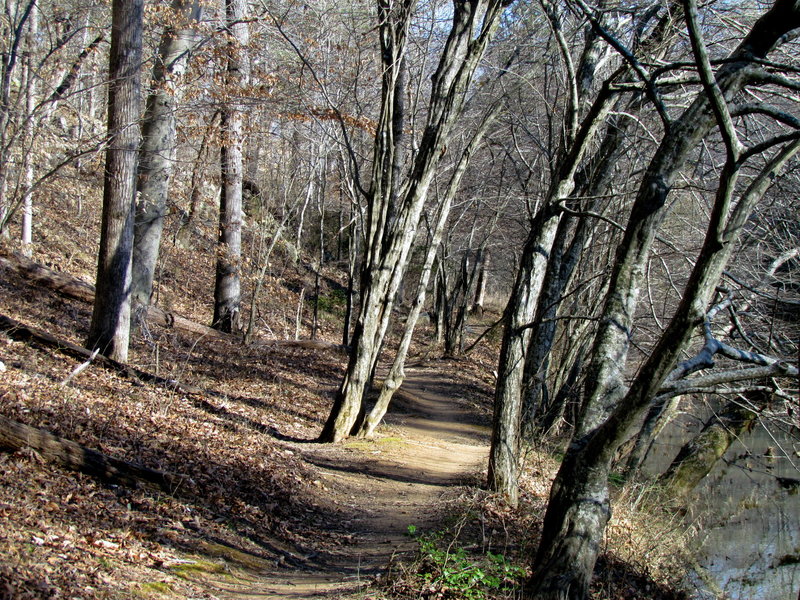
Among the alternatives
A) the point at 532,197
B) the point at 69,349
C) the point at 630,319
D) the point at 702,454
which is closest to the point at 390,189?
the point at 69,349

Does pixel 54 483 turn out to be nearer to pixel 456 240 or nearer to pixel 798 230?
pixel 798 230

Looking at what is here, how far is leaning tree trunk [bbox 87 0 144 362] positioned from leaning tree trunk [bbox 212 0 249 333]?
17.8ft

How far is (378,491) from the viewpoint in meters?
7.72

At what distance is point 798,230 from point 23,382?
1048 centimetres

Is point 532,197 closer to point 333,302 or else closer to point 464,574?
point 333,302

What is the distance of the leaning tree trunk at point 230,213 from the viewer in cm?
1533

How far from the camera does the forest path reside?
483 centimetres

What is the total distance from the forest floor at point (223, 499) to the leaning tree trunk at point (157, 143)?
1.84m

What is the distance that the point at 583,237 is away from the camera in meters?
11.3

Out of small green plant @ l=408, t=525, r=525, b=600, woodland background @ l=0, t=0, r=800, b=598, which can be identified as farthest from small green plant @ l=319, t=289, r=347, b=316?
small green plant @ l=408, t=525, r=525, b=600

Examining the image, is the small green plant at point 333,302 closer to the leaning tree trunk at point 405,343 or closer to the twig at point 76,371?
the leaning tree trunk at point 405,343

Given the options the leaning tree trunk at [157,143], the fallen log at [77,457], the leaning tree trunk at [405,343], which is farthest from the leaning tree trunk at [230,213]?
the fallen log at [77,457]

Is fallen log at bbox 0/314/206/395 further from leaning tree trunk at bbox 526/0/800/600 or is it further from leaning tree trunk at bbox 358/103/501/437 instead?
leaning tree trunk at bbox 526/0/800/600

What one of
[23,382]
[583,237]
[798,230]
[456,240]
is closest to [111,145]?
[23,382]
